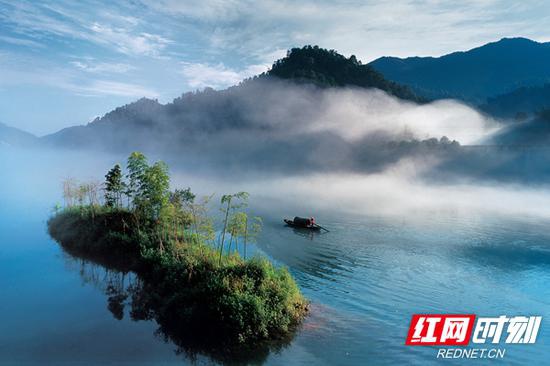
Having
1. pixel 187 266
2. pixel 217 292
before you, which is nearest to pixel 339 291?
pixel 217 292

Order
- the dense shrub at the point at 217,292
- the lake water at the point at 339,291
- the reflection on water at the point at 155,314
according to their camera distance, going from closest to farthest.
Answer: the reflection on water at the point at 155,314
the lake water at the point at 339,291
the dense shrub at the point at 217,292

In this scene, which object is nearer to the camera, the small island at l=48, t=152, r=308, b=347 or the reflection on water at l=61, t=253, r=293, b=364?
the reflection on water at l=61, t=253, r=293, b=364

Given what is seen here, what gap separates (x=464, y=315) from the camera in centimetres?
2692

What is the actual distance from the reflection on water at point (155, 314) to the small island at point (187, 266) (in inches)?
6.4

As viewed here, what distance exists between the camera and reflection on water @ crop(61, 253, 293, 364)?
1995 cm

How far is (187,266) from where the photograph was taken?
2595 cm

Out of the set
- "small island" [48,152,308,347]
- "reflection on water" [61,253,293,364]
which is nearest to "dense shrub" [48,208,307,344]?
"small island" [48,152,308,347]

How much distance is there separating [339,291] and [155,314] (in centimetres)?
1390

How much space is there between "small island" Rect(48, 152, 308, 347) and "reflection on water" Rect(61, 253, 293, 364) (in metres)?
0.16

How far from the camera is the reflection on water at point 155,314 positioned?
1995cm

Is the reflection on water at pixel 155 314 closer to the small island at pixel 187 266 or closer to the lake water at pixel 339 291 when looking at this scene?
the small island at pixel 187 266

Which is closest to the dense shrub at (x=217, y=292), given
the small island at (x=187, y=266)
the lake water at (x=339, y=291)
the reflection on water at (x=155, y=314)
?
the small island at (x=187, y=266)

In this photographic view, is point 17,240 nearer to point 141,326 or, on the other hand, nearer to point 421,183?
point 141,326

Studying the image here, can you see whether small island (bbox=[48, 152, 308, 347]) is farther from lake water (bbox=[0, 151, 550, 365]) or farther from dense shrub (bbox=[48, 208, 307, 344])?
lake water (bbox=[0, 151, 550, 365])
